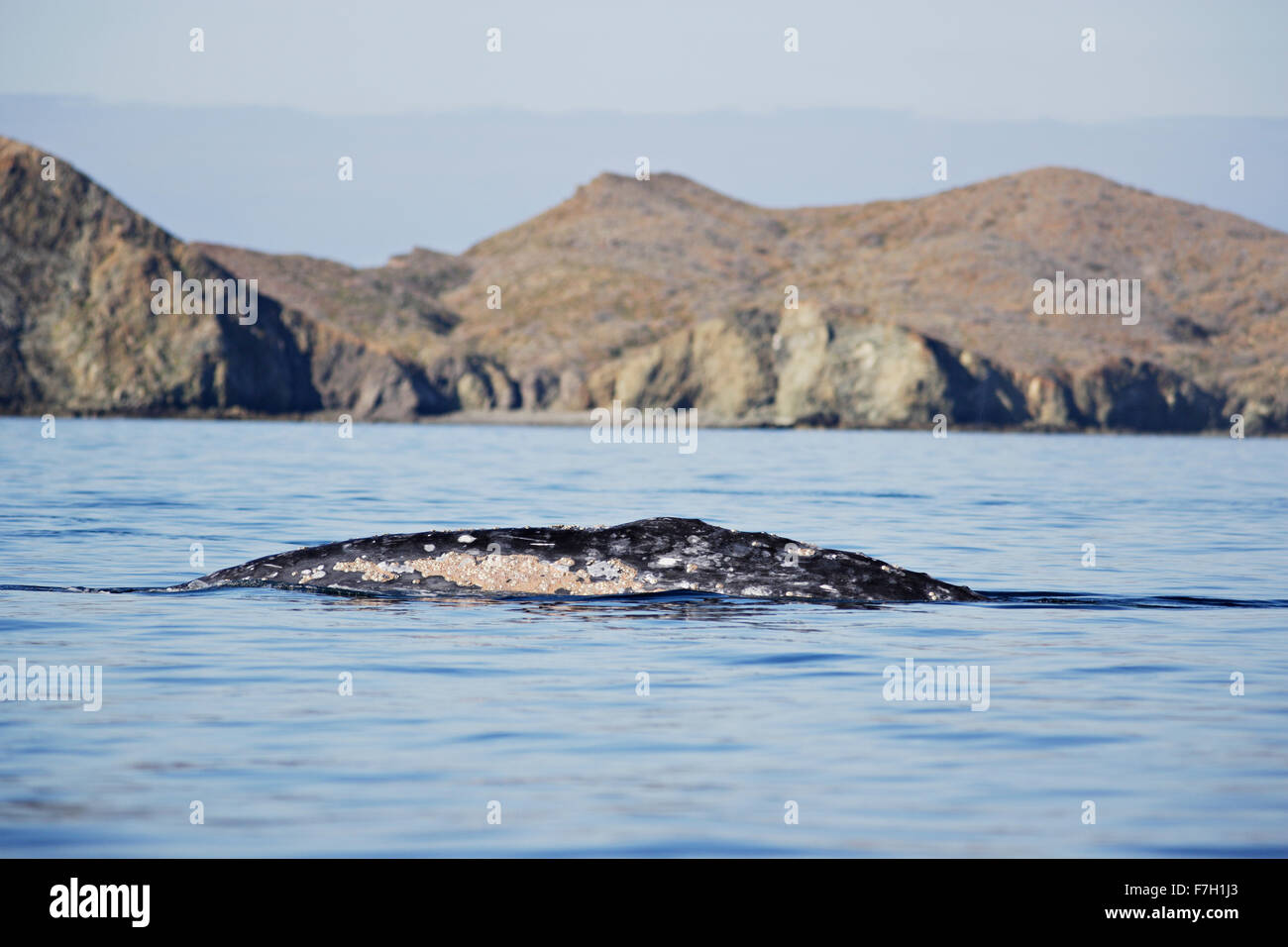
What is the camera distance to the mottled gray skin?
51.6ft

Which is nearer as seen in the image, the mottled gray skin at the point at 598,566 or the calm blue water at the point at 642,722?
the calm blue water at the point at 642,722

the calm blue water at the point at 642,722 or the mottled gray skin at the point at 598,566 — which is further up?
the mottled gray skin at the point at 598,566

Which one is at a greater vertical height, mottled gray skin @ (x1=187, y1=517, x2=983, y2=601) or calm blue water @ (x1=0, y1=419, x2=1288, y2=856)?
mottled gray skin @ (x1=187, y1=517, x2=983, y2=601)

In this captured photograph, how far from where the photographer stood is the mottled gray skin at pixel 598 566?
51.6ft

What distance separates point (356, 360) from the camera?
627ft

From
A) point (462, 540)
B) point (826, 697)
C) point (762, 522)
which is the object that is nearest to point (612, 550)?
point (462, 540)

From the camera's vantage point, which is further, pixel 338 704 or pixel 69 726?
pixel 338 704

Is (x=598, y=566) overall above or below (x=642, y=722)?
above

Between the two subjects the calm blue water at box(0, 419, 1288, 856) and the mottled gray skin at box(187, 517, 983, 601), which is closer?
the calm blue water at box(0, 419, 1288, 856)

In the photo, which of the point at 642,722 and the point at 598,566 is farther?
the point at 598,566

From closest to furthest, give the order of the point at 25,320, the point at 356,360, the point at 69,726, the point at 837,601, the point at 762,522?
the point at 69,726 → the point at 837,601 → the point at 762,522 → the point at 25,320 → the point at 356,360

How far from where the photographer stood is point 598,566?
1570 centimetres

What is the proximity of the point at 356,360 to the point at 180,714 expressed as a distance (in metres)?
184
